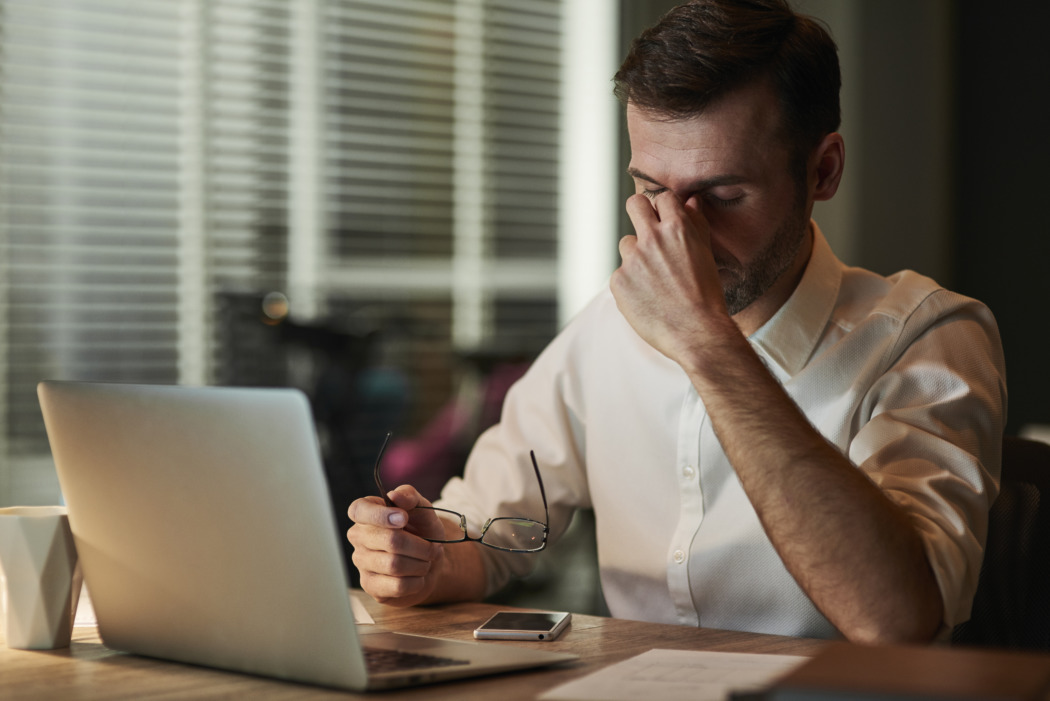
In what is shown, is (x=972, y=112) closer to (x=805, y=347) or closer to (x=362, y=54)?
(x=362, y=54)

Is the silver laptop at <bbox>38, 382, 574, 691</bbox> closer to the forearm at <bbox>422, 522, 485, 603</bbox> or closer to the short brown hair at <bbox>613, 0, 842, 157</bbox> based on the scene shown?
the forearm at <bbox>422, 522, 485, 603</bbox>

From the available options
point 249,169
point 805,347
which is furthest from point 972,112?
point 805,347

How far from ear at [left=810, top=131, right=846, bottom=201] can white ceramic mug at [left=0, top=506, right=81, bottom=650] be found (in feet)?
3.44

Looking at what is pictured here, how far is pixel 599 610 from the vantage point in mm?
3459

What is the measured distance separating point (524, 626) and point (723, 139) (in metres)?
0.65

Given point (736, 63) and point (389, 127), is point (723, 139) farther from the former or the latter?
point (389, 127)

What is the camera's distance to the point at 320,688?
0.87 metres

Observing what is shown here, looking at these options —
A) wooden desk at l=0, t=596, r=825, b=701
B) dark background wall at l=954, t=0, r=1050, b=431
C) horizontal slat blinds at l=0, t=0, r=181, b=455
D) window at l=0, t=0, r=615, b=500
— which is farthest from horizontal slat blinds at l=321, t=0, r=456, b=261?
wooden desk at l=0, t=596, r=825, b=701

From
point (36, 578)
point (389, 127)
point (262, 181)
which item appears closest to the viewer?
point (36, 578)

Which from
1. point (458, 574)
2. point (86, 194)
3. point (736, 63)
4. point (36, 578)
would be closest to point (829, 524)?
point (458, 574)

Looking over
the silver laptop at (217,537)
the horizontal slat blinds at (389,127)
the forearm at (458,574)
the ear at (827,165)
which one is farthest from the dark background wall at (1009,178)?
the silver laptop at (217,537)

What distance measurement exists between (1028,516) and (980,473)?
0.53ft

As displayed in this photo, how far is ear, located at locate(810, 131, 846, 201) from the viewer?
1.47 m

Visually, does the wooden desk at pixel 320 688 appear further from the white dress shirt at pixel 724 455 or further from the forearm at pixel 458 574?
the white dress shirt at pixel 724 455
